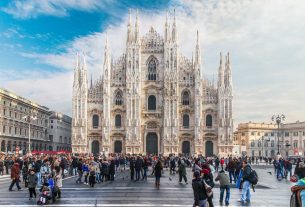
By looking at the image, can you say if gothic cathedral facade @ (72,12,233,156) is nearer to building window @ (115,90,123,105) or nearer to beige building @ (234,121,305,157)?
building window @ (115,90,123,105)

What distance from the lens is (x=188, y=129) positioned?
74.5 m

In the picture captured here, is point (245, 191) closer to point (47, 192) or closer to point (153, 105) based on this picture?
point (47, 192)

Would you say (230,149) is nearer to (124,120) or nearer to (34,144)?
(124,120)

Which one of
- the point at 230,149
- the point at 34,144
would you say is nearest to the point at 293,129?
the point at 230,149

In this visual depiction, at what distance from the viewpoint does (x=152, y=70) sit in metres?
75.8

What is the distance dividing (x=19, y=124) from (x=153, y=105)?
77.5 ft

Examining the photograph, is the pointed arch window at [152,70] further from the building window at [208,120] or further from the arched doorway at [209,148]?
the arched doorway at [209,148]

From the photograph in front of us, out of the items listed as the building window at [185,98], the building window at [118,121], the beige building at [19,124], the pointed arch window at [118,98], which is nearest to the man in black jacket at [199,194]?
the beige building at [19,124]

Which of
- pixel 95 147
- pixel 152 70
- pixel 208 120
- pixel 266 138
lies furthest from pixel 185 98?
pixel 266 138

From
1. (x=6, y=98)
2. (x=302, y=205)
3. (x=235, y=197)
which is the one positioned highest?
(x=6, y=98)

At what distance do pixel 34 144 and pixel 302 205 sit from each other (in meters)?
83.1

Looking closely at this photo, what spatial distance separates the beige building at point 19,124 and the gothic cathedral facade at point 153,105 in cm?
1026

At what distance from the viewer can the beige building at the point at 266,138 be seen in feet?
365

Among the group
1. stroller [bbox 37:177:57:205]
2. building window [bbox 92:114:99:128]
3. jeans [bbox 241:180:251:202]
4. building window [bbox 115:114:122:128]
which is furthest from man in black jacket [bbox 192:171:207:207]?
building window [bbox 92:114:99:128]
